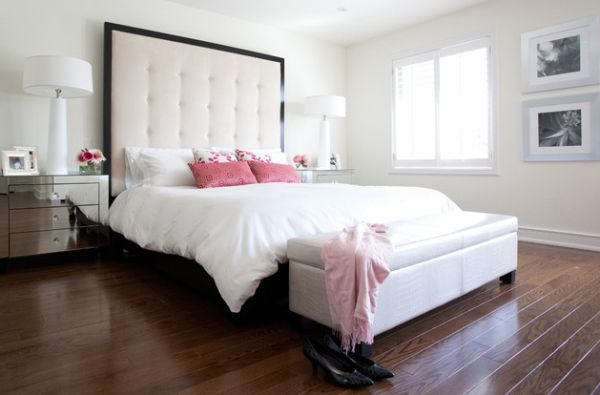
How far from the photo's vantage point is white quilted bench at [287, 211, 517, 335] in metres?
1.73

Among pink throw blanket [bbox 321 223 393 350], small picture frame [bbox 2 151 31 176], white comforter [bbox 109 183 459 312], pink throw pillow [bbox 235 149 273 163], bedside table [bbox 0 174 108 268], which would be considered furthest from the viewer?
pink throw pillow [bbox 235 149 273 163]

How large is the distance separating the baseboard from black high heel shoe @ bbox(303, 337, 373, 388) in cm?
316

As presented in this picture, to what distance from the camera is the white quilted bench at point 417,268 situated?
5.66 ft

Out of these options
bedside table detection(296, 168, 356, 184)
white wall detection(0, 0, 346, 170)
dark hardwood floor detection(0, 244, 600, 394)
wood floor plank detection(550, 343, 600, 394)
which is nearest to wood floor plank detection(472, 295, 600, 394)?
dark hardwood floor detection(0, 244, 600, 394)

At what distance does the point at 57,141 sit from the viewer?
10.5 feet

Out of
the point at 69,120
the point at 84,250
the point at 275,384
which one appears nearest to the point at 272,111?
the point at 69,120

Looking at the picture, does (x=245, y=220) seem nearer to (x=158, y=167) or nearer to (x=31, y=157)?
(x=158, y=167)

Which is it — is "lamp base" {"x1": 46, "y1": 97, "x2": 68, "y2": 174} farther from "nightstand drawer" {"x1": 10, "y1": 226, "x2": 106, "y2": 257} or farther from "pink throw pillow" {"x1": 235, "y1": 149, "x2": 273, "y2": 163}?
"pink throw pillow" {"x1": 235, "y1": 149, "x2": 273, "y2": 163}

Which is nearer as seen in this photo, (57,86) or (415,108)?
(57,86)

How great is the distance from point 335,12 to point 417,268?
3.49 m

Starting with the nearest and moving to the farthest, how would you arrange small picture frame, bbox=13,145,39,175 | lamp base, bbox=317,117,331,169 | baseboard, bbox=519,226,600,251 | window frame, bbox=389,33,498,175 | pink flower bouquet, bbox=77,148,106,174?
small picture frame, bbox=13,145,39,175, pink flower bouquet, bbox=77,148,106,174, baseboard, bbox=519,226,600,251, window frame, bbox=389,33,498,175, lamp base, bbox=317,117,331,169

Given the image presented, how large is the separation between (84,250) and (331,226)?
222cm

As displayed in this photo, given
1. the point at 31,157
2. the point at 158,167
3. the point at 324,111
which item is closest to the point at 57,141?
the point at 31,157

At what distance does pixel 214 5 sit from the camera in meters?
4.14
